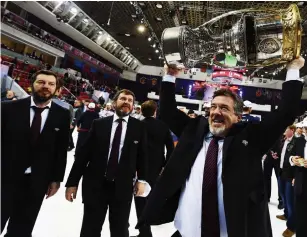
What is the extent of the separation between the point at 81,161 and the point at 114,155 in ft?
0.92

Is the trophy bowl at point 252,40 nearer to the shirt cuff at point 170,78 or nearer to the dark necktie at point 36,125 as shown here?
the shirt cuff at point 170,78

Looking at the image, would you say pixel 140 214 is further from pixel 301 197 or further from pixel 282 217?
pixel 282 217

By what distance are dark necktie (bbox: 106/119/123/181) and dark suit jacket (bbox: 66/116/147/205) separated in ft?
0.12

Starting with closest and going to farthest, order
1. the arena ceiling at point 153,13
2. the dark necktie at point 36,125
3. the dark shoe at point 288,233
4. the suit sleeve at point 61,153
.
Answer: the dark necktie at point 36,125 → the suit sleeve at point 61,153 → the dark shoe at point 288,233 → the arena ceiling at point 153,13

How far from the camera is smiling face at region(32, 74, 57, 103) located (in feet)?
6.19

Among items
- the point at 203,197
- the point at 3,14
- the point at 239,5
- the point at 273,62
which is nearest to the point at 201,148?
the point at 203,197

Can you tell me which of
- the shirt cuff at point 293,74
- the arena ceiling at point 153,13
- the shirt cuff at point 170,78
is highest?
the arena ceiling at point 153,13

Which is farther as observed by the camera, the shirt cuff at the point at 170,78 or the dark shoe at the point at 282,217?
the dark shoe at the point at 282,217

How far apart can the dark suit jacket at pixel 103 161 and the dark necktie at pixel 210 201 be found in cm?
92

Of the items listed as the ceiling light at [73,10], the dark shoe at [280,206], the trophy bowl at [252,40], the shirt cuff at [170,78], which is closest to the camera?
the trophy bowl at [252,40]

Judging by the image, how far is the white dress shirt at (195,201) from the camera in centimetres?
133

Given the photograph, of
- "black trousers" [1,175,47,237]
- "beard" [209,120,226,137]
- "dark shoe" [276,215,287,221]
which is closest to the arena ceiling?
"dark shoe" [276,215,287,221]

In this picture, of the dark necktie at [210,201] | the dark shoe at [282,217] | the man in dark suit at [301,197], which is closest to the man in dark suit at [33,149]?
the dark necktie at [210,201]

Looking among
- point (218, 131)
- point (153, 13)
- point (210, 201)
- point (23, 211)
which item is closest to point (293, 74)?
point (218, 131)
